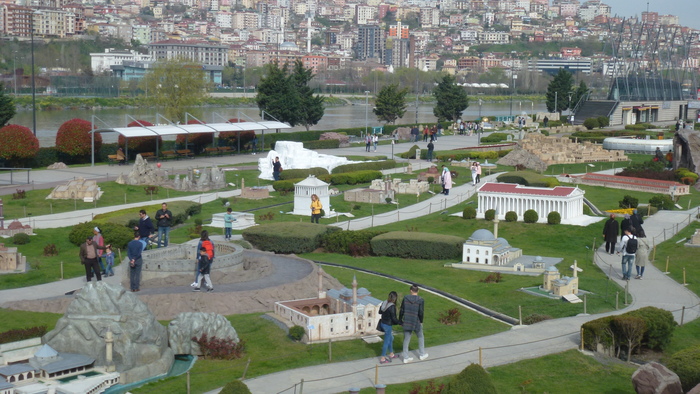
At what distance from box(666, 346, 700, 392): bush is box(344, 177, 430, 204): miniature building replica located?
22.1 metres

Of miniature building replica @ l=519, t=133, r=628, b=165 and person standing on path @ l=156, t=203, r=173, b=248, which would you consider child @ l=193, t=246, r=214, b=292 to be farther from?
miniature building replica @ l=519, t=133, r=628, b=165

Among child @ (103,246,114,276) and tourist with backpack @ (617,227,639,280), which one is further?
tourist with backpack @ (617,227,639,280)

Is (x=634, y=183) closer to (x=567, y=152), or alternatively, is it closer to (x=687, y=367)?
(x=567, y=152)

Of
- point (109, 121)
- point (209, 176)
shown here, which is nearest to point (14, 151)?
point (209, 176)

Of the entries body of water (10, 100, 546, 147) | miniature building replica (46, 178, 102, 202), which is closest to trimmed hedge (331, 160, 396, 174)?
miniature building replica (46, 178, 102, 202)

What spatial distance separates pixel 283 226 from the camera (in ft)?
89.4

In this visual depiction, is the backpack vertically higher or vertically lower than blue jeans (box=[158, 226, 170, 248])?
higher

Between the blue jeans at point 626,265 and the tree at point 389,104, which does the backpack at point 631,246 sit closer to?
the blue jeans at point 626,265

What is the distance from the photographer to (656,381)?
44.6 ft

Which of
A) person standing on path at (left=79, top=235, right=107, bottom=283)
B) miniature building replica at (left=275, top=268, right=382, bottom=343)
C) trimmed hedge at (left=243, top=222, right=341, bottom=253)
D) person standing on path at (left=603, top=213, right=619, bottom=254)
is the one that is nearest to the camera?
miniature building replica at (left=275, top=268, right=382, bottom=343)

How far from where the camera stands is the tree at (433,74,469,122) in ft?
266

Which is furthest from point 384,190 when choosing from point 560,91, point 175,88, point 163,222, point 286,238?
→ point 560,91

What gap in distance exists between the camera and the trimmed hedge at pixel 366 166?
Result: 4388cm

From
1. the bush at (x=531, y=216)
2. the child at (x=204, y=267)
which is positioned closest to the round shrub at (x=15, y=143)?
the bush at (x=531, y=216)
